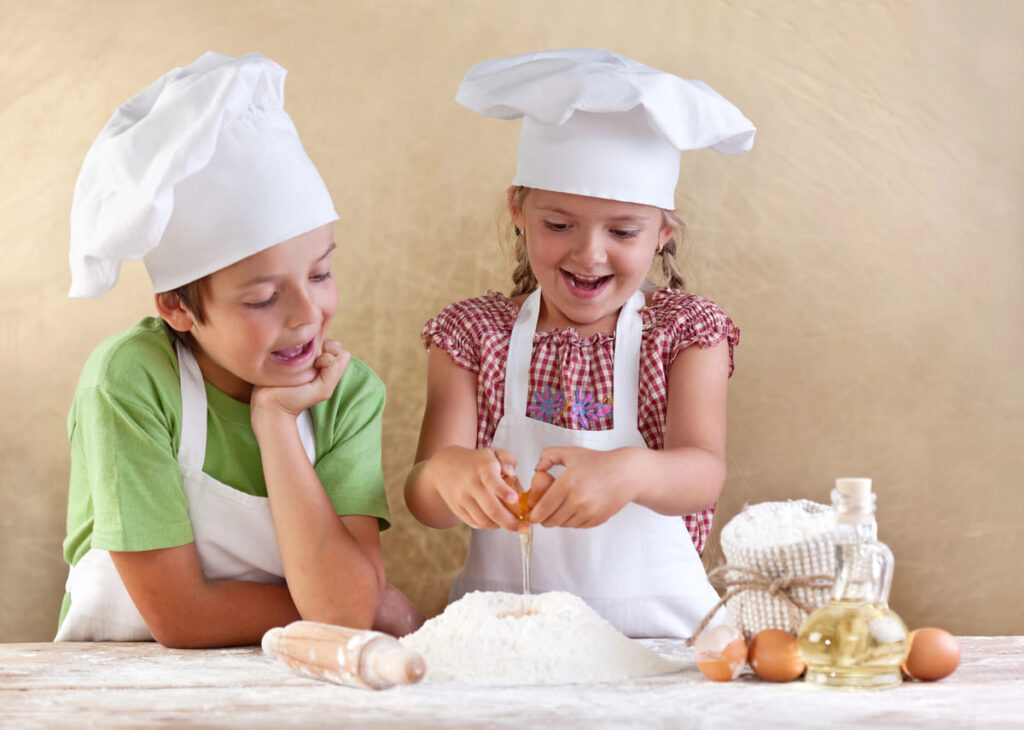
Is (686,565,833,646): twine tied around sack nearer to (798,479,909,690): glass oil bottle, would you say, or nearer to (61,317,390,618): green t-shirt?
(798,479,909,690): glass oil bottle

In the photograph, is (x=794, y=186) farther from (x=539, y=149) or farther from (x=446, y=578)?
(x=446, y=578)

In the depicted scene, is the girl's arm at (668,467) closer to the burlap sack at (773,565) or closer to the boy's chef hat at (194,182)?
the burlap sack at (773,565)

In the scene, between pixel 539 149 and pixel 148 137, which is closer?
pixel 148 137

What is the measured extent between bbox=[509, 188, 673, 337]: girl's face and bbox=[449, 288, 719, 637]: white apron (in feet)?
0.27

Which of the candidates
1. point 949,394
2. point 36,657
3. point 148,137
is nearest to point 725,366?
point 949,394

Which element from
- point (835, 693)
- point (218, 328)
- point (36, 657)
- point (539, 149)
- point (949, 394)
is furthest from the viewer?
point (949, 394)

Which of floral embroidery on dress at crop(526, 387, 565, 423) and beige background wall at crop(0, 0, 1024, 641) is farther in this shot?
beige background wall at crop(0, 0, 1024, 641)

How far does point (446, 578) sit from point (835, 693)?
0.98m

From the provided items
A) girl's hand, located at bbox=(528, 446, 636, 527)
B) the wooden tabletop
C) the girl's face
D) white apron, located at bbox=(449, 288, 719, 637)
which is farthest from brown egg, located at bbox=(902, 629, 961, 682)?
the girl's face

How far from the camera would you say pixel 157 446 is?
124 cm

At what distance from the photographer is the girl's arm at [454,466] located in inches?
46.2

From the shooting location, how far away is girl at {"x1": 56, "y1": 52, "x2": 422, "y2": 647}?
1.15m

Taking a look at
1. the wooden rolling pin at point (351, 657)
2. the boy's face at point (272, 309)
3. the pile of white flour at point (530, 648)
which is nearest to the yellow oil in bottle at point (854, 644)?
the pile of white flour at point (530, 648)

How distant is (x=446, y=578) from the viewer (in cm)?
177
